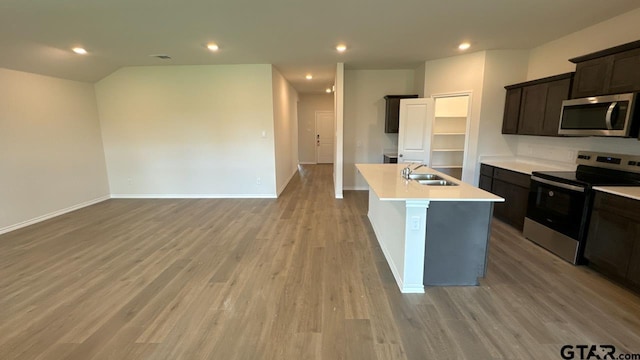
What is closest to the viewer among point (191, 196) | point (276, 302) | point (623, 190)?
point (276, 302)

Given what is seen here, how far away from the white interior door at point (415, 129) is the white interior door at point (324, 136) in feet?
17.7

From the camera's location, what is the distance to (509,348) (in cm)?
180

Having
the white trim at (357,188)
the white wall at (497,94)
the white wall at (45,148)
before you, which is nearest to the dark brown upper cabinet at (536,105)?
the white wall at (497,94)

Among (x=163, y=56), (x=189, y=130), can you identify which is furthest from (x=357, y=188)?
(x=163, y=56)

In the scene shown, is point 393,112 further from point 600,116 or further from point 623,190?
point 623,190

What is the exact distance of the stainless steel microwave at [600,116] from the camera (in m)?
2.58

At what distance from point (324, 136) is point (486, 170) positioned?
686 centimetres

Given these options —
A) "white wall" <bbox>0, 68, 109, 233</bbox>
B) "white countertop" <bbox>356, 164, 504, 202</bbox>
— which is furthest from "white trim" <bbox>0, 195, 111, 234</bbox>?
"white countertop" <bbox>356, 164, 504, 202</bbox>

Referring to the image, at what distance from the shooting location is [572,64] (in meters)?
3.64

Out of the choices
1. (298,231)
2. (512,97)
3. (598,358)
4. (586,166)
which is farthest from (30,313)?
(512,97)

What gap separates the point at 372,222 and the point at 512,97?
9.55 ft

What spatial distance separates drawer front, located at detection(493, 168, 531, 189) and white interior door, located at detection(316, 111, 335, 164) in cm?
697

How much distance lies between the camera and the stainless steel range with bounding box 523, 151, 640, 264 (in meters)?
2.76

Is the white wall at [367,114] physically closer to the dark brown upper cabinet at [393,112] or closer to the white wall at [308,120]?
the dark brown upper cabinet at [393,112]
